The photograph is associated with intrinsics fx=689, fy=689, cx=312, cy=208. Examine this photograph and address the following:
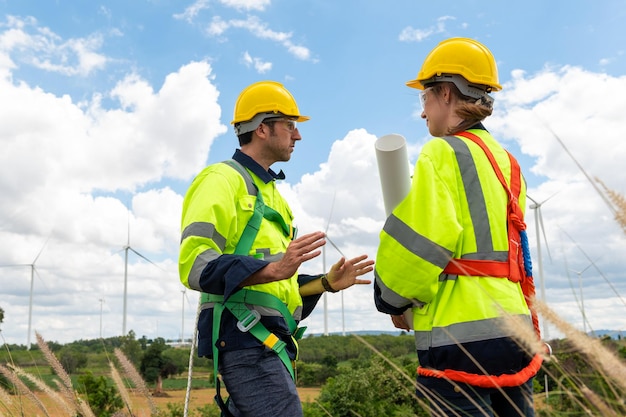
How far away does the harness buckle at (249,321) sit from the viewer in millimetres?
4273

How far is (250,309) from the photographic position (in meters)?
4.37

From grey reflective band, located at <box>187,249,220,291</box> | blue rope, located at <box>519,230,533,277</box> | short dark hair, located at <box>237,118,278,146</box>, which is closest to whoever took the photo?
blue rope, located at <box>519,230,533,277</box>

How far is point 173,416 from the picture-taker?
46.4 ft

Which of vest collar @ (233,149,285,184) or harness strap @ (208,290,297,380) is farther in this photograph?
vest collar @ (233,149,285,184)

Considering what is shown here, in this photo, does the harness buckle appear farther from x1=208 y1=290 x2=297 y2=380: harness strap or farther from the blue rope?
the blue rope

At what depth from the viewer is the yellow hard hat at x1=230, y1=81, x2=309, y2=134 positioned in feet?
17.6

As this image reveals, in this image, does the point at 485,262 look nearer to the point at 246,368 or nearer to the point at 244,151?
the point at 246,368

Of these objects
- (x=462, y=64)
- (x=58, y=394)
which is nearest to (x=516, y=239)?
(x=462, y=64)

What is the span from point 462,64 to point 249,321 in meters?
2.03

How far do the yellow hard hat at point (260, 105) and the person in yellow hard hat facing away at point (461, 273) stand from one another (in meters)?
1.94

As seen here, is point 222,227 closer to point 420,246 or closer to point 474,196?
point 420,246

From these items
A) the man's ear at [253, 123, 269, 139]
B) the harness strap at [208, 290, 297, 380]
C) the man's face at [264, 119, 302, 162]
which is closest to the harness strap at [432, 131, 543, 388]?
the harness strap at [208, 290, 297, 380]

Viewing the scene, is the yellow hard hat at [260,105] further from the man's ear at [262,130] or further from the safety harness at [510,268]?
the safety harness at [510,268]

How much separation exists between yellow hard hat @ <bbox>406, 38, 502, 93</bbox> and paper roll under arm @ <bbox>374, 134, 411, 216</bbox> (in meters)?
0.47
